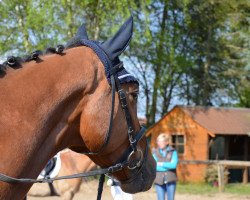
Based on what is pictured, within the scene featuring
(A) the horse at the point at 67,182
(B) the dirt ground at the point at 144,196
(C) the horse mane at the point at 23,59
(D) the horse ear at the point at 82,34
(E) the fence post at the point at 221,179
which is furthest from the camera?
(E) the fence post at the point at 221,179

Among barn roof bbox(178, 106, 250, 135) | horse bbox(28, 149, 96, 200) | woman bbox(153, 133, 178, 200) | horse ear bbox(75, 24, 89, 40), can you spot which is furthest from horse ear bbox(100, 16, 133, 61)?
barn roof bbox(178, 106, 250, 135)

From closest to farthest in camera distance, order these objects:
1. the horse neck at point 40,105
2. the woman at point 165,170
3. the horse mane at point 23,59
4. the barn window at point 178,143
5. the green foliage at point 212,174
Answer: the horse neck at point 40,105
the horse mane at point 23,59
the woman at point 165,170
the green foliage at point 212,174
the barn window at point 178,143

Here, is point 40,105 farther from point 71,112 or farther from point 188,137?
point 188,137

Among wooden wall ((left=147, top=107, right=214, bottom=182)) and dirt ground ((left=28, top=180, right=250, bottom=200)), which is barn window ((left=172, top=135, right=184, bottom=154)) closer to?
wooden wall ((left=147, top=107, right=214, bottom=182))

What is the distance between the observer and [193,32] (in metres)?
34.6

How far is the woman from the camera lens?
9594 mm

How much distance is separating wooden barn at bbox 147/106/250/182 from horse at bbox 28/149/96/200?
12582 millimetres

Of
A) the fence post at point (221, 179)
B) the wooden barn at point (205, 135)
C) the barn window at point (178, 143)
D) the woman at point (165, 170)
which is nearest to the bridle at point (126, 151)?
the woman at point (165, 170)

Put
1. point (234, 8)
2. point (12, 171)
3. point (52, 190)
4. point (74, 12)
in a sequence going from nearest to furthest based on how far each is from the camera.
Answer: point (12, 171)
point (52, 190)
point (74, 12)
point (234, 8)

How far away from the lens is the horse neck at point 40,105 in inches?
89.3

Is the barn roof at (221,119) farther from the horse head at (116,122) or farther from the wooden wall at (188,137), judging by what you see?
the horse head at (116,122)

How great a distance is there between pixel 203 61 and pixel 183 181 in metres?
12.3

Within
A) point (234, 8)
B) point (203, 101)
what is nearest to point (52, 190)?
point (234, 8)

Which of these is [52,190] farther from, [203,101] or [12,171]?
[203,101]
